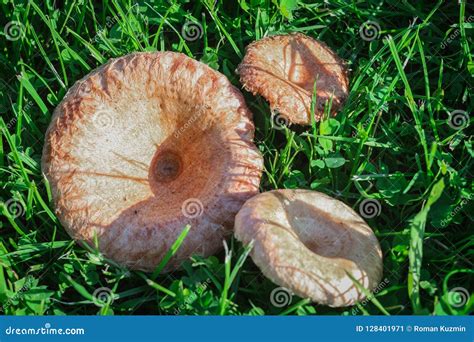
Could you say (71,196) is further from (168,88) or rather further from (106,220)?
(168,88)

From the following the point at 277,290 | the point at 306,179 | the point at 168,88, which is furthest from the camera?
the point at 306,179

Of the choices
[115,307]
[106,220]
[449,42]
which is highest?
[449,42]

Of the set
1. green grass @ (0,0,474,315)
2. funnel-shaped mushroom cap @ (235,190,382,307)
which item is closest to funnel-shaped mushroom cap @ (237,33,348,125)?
green grass @ (0,0,474,315)

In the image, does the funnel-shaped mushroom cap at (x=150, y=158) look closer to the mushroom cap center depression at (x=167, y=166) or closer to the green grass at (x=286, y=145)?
the mushroom cap center depression at (x=167, y=166)

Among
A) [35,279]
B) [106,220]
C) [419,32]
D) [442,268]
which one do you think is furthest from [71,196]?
[419,32]

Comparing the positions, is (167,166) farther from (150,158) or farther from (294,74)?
(294,74)

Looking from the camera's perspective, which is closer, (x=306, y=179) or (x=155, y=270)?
(x=155, y=270)

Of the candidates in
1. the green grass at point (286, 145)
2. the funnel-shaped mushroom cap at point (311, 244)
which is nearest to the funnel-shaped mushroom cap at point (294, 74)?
the green grass at point (286, 145)
